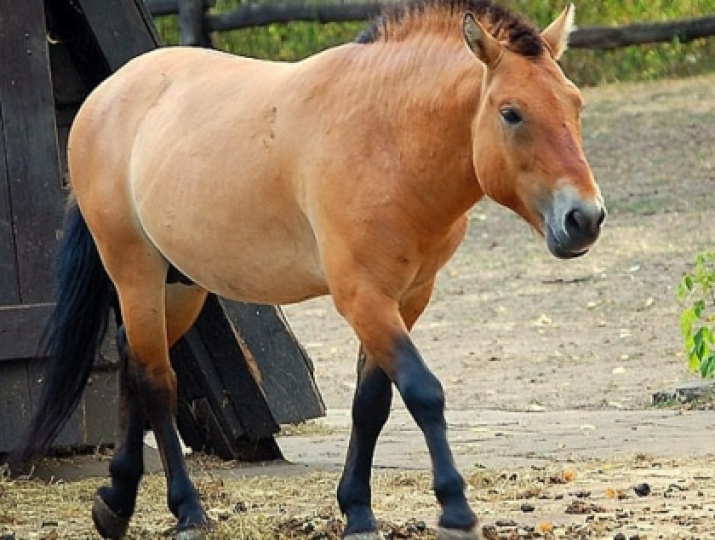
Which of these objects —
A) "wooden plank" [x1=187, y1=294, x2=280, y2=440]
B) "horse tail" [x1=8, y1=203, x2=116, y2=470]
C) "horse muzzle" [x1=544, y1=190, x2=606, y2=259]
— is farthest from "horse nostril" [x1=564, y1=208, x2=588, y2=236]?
"wooden plank" [x1=187, y1=294, x2=280, y2=440]

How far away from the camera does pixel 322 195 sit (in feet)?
17.0

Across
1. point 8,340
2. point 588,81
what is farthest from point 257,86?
point 588,81

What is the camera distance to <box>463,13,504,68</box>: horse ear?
485cm

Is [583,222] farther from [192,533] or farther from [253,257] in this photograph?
[192,533]

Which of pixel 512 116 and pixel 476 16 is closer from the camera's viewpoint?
pixel 512 116

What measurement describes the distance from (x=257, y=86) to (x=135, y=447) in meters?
1.31

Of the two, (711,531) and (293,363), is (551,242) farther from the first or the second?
(293,363)

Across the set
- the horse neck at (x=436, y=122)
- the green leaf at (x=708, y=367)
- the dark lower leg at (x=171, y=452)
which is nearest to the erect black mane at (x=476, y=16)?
the horse neck at (x=436, y=122)

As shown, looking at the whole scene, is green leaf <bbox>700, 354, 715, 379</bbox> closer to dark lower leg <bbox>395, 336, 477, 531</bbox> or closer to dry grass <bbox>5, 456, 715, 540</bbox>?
dry grass <bbox>5, 456, 715, 540</bbox>

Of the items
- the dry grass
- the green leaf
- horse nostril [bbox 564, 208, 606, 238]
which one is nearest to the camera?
horse nostril [bbox 564, 208, 606, 238]

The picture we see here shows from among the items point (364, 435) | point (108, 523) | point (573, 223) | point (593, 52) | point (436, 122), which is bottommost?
point (593, 52)

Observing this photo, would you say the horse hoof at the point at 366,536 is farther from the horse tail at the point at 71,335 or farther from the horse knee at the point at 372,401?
the horse tail at the point at 71,335

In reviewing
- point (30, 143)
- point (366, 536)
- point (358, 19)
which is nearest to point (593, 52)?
point (358, 19)

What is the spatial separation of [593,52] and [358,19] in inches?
90.5
